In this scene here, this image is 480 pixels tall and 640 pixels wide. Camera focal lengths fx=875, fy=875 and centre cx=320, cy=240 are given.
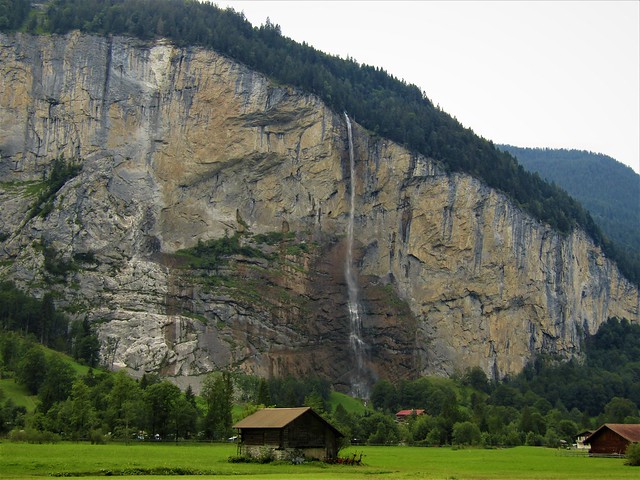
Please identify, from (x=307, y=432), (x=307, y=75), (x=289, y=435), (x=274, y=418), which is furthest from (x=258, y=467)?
(x=307, y=75)

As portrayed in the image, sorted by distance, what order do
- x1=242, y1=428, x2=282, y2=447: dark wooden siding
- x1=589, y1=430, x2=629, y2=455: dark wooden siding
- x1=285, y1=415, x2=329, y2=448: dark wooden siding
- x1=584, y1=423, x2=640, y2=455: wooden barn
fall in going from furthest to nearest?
1. x1=589, y1=430, x2=629, y2=455: dark wooden siding
2. x1=584, y1=423, x2=640, y2=455: wooden barn
3. x1=285, y1=415, x2=329, y2=448: dark wooden siding
4. x1=242, y1=428, x2=282, y2=447: dark wooden siding

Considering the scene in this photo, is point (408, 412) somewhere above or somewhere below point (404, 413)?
above

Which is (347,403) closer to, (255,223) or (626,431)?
(255,223)

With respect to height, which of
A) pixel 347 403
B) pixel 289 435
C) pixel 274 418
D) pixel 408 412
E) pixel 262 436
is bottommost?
pixel 262 436

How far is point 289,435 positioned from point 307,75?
10969cm

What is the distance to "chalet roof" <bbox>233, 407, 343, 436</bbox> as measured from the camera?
70.0 meters

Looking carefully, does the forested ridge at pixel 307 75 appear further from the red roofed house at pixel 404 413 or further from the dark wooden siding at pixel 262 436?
the dark wooden siding at pixel 262 436

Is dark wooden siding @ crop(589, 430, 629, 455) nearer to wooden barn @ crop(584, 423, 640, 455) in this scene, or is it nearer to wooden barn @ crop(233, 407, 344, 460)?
wooden barn @ crop(584, 423, 640, 455)

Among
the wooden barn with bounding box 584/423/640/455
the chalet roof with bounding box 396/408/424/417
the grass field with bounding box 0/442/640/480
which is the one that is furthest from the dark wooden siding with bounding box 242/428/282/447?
the chalet roof with bounding box 396/408/424/417

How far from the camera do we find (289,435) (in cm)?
6994

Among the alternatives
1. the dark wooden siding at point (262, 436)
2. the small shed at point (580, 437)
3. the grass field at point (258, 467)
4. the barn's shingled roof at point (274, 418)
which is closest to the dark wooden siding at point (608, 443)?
the grass field at point (258, 467)

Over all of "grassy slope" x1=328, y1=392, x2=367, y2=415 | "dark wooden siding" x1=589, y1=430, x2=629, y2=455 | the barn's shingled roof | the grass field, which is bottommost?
the grass field

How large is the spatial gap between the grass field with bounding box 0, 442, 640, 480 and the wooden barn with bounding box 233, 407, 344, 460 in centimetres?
232

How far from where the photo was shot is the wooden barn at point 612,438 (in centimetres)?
8244
